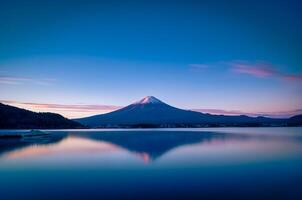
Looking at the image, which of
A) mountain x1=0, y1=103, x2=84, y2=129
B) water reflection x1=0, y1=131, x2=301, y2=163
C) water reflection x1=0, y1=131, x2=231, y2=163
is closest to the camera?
water reflection x1=0, y1=131, x2=301, y2=163

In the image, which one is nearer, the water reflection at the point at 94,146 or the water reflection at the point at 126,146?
the water reflection at the point at 126,146

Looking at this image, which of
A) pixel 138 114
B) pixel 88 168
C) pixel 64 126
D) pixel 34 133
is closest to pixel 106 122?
pixel 138 114

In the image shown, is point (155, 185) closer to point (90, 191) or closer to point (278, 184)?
point (90, 191)

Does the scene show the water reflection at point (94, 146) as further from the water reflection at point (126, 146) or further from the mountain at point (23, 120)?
the mountain at point (23, 120)

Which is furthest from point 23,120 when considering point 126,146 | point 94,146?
point 126,146

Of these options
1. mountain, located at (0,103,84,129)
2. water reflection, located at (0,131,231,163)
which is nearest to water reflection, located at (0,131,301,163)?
water reflection, located at (0,131,231,163)

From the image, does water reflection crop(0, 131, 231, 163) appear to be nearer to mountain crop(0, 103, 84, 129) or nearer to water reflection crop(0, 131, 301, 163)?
water reflection crop(0, 131, 301, 163)

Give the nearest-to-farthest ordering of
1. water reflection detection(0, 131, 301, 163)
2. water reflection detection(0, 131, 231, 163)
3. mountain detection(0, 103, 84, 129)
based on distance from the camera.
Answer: water reflection detection(0, 131, 301, 163) < water reflection detection(0, 131, 231, 163) < mountain detection(0, 103, 84, 129)

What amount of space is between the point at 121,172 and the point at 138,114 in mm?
148415

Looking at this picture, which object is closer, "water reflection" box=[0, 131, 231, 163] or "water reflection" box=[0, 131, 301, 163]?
"water reflection" box=[0, 131, 301, 163]

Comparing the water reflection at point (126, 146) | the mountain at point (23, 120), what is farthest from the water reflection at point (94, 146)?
the mountain at point (23, 120)

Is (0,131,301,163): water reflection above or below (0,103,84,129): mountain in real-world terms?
below

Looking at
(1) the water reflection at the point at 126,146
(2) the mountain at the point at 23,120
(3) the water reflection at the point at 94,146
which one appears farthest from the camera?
(2) the mountain at the point at 23,120

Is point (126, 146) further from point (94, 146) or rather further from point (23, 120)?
point (23, 120)
